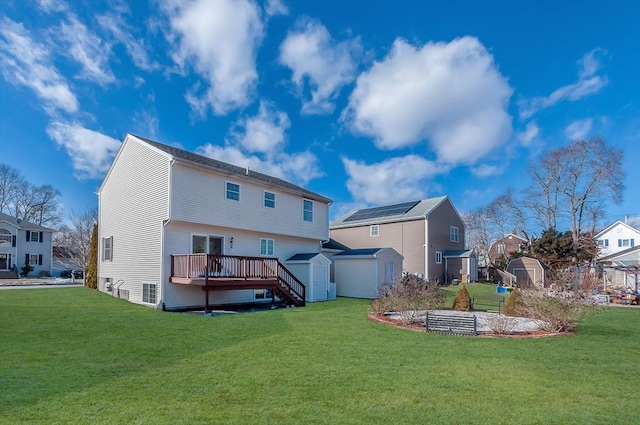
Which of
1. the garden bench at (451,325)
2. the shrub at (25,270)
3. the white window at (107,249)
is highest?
the white window at (107,249)

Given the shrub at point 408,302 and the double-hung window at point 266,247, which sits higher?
the double-hung window at point 266,247

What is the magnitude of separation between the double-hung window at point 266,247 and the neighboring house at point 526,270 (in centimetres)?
2123

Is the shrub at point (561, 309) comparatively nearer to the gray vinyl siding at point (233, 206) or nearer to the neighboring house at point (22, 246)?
the gray vinyl siding at point (233, 206)

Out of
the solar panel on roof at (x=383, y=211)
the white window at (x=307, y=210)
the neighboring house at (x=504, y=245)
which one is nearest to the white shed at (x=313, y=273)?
the white window at (x=307, y=210)

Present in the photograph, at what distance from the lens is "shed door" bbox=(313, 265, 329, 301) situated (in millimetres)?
18780

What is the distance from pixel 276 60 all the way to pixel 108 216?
1249 cm

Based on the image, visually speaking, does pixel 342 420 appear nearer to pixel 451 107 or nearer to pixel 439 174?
pixel 451 107

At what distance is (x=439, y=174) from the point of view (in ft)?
111

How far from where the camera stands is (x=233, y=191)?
656 inches

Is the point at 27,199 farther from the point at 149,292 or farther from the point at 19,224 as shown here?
the point at 149,292

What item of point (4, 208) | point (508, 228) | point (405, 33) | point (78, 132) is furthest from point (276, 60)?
point (4, 208)

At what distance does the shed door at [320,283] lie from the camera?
739 inches

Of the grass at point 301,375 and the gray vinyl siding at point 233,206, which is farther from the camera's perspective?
the gray vinyl siding at point 233,206

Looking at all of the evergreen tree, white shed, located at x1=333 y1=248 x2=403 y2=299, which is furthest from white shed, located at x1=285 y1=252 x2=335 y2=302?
the evergreen tree
